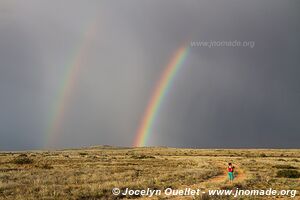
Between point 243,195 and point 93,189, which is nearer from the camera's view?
point 243,195

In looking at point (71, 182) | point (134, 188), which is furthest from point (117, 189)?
point (71, 182)

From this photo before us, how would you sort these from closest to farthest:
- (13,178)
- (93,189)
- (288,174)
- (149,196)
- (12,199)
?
(12,199) < (149,196) < (93,189) < (13,178) < (288,174)

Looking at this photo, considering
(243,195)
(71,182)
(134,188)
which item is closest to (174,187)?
(134,188)

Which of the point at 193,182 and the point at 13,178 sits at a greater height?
the point at 13,178

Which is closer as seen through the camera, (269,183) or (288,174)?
(269,183)

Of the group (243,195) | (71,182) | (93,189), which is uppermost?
(71,182)

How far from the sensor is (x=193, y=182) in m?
32.1

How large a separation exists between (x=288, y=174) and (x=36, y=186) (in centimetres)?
2628

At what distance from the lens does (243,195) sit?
24594 millimetres

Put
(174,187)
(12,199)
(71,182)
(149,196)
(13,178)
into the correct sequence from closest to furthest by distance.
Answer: (12,199) < (149,196) < (174,187) < (71,182) < (13,178)

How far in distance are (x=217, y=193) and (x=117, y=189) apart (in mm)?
7420

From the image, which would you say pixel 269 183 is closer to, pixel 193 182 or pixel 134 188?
pixel 193 182

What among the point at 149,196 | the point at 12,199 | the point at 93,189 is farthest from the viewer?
the point at 93,189

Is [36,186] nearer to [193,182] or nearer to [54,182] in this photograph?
[54,182]
